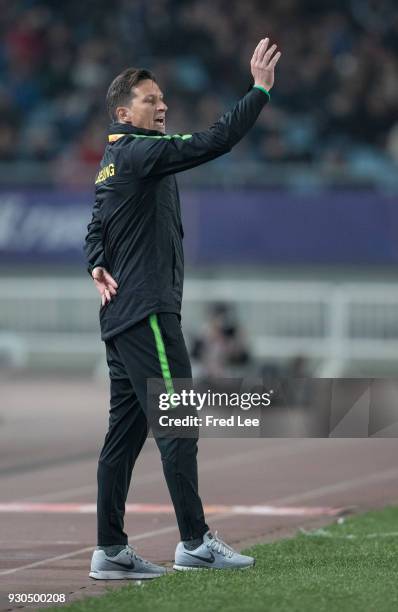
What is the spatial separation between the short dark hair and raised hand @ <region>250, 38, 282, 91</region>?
613 mm

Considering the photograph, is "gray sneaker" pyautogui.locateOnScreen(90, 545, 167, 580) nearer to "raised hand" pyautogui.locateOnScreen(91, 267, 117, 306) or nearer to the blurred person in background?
"raised hand" pyautogui.locateOnScreen(91, 267, 117, 306)

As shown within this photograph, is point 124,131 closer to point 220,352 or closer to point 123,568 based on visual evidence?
point 123,568

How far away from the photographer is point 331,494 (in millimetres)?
11297

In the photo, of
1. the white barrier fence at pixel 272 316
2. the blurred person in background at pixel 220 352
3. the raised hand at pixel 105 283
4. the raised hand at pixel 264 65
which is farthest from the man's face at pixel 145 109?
the white barrier fence at pixel 272 316

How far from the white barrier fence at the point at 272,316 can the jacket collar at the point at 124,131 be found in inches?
543

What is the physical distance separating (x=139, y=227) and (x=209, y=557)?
1638 millimetres

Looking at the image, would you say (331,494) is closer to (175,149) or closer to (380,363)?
(175,149)

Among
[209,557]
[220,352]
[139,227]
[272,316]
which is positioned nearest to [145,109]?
[139,227]

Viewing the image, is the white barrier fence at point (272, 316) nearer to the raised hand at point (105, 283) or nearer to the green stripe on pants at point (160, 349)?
the raised hand at point (105, 283)

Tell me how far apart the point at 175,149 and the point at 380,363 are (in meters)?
15.4

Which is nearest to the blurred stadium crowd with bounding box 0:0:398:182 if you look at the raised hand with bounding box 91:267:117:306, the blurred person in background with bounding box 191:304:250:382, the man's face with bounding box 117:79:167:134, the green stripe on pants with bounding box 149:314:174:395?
the blurred person in background with bounding box 191:304:250:382

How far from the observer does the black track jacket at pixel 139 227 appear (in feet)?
24.3

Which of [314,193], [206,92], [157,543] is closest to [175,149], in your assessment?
[157,543]

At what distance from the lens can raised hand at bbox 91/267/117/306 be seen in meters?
7.50
